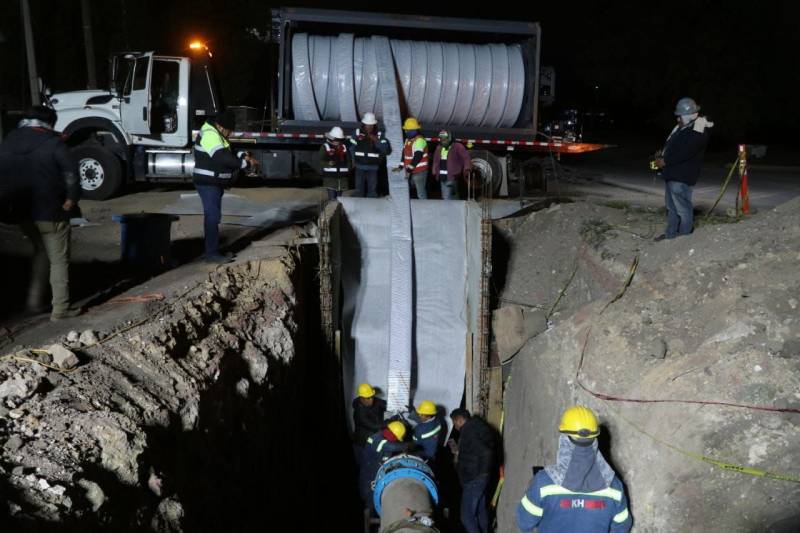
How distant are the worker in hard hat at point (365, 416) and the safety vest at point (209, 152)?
3037mm

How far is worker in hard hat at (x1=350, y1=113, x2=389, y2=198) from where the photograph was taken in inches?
407

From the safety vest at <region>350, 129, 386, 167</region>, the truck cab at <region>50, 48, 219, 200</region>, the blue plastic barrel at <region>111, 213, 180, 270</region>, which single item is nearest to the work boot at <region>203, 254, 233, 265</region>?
the blue plastic barrel at <region>111, 213, 180, 270</region>

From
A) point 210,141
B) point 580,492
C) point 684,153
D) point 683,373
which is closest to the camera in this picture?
point 580,492

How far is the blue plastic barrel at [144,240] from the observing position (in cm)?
713

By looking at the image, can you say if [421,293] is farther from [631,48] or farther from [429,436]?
[631,48]

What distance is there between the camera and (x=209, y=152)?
679 centimetres

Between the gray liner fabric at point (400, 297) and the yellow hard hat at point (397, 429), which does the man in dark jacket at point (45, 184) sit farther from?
the gray liner fabric at point (400, 297)

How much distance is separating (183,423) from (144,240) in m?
3.32

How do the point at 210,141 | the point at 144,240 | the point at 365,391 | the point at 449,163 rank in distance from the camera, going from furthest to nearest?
1. the point at 449,163
2. the point at 365,391
3. the point at 144,240
4. the point at 210,141

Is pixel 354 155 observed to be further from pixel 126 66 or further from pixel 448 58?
pixel 126 66

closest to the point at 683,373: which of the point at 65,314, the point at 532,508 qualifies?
the point at 532,508

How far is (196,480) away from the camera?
4359 millimetres

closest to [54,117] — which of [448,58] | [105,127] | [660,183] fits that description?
[105,127]

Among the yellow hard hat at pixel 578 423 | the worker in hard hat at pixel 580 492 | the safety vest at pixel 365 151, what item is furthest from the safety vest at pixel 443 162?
the worker in hard hat at pixel 580 492
